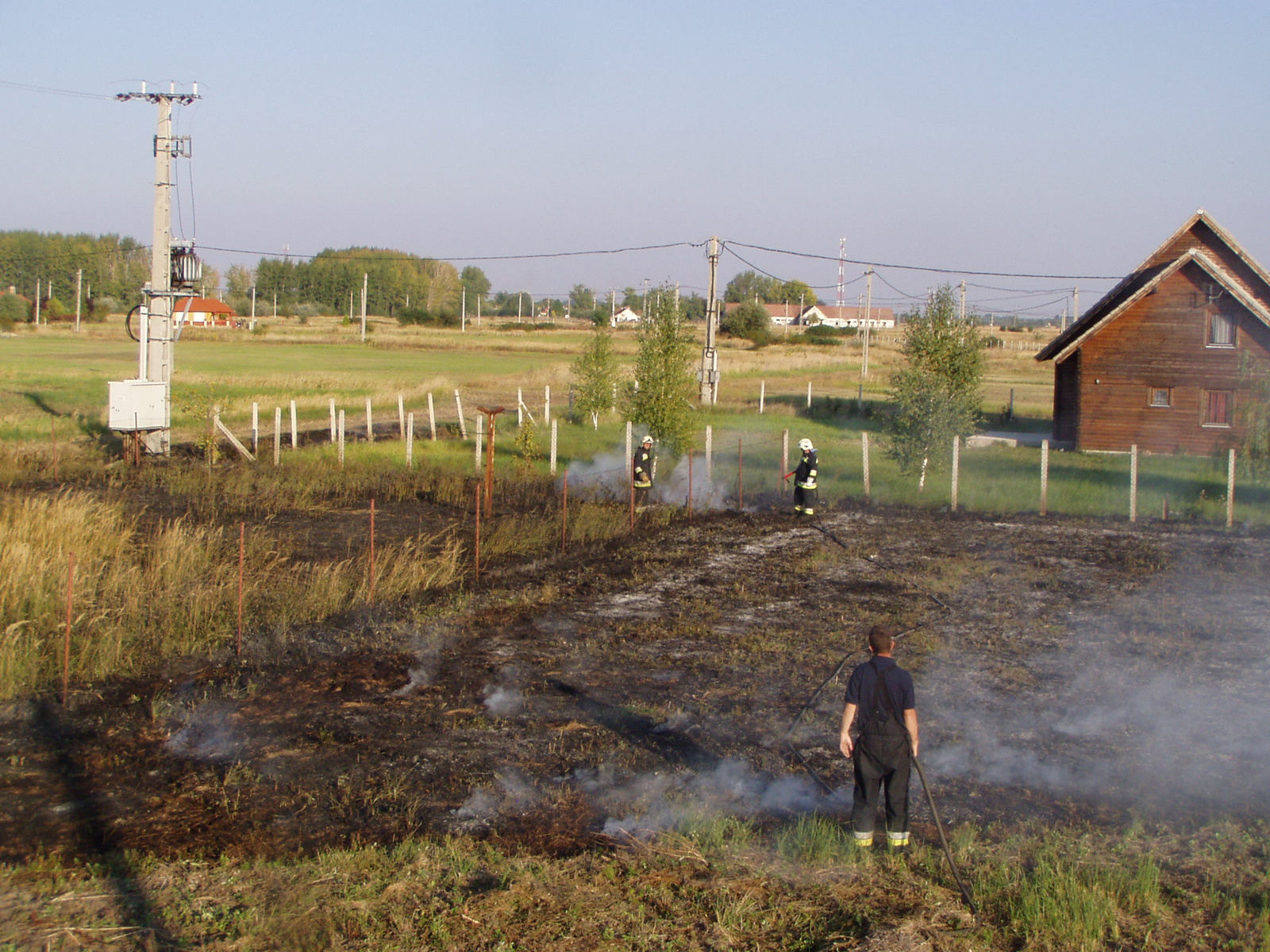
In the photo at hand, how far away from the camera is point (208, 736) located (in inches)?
329

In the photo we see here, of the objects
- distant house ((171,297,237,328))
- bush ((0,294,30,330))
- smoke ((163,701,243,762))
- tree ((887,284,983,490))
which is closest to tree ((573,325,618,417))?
tree ((887,284,983,490))

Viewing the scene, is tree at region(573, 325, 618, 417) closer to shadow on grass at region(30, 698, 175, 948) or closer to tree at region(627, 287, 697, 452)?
tree at region(627, 287, 697, 452)

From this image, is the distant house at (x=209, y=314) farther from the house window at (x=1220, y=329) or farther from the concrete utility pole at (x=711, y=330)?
the house window at (x=1220, y=329)

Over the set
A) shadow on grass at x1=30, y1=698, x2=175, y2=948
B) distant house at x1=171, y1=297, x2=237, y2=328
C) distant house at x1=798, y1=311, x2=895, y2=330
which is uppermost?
distant house at x1=798, y1=311, x2=895, y2=330

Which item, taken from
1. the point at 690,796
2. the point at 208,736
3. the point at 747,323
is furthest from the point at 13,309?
the point at 690,796

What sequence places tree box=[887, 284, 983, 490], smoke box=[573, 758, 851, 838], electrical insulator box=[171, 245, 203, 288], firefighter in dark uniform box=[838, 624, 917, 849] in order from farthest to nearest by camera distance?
electrical insulator box=[171, 245, 203, 288], tree box=[887, 284, 983, 490], smoke box=[573, 758, 851, 838], firefighter in dark uniform box=[838, 624, 917, 849]

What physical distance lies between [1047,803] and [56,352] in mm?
69915

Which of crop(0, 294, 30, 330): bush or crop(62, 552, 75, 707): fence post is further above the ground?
crop(0, 294, 30, 330): bush

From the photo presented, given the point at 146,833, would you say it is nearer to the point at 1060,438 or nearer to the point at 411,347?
the point at 1060,438

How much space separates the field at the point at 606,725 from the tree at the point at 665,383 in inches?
154

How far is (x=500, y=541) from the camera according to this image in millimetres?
15836

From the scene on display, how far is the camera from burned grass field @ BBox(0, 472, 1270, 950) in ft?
18.2

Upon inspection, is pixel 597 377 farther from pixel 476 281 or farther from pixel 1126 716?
pixel 476 281

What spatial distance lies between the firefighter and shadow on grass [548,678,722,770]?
9.59 metres
